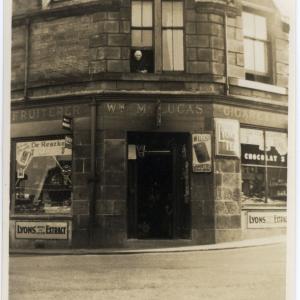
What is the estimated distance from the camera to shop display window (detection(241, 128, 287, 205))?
7180 mm

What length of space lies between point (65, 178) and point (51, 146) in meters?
0.78

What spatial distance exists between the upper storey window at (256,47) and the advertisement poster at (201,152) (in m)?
1.22

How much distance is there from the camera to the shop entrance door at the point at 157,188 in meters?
8.52

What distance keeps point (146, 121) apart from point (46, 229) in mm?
2428

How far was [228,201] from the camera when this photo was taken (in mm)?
8359

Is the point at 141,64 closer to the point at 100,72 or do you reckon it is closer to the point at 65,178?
the point at 100,72

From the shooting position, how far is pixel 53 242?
7.63 metres

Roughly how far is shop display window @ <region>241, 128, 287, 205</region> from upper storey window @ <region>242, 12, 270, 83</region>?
95 centimetres

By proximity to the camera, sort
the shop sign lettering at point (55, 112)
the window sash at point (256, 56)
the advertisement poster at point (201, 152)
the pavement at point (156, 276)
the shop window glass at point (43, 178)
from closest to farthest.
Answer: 1. the pavement at point (156, 276)
2. the shop window glass at point (43, 178)
3. the shop sign lettering at point (55, 112)
4. the window sash at point (256, 56)
5. the advertisement poster at point (201, 152)

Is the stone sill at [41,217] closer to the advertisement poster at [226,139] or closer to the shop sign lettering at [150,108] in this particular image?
the shop sign lettering at [150,108]

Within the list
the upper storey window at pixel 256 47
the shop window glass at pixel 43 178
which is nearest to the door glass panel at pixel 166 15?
the upper storey window at pixel 256 47

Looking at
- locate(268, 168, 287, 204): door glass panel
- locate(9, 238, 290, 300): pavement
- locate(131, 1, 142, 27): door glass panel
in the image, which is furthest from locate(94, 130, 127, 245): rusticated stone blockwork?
locate(268, 168, 287, 204): door glass panel

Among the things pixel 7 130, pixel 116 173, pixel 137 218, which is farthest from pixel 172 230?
pixel 7 130

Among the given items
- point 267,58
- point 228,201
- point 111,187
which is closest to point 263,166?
point 228,201
